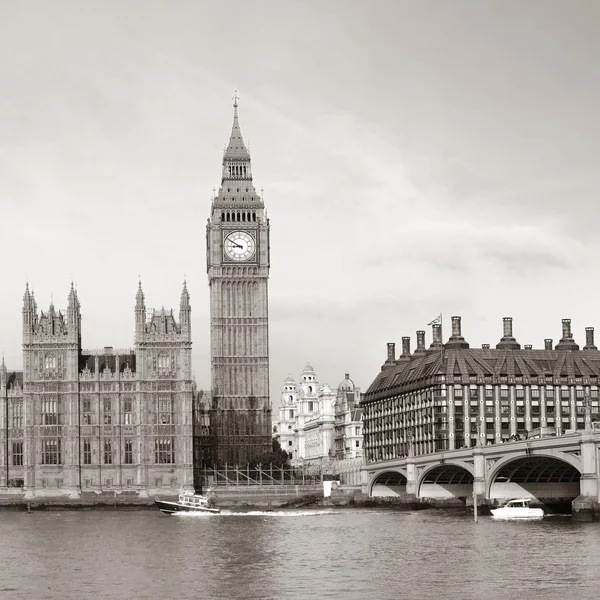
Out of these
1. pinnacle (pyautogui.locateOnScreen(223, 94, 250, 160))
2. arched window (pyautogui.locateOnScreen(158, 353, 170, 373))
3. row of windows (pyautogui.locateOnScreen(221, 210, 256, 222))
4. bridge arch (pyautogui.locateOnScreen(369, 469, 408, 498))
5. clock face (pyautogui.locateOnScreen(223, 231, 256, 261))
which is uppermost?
pinnacle (pyautogui.locateOnScreen(223, 94, 250, 160))

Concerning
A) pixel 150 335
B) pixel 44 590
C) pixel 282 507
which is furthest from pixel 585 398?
pixel 44 590

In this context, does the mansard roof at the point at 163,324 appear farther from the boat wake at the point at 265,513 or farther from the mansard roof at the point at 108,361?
the boat wake at the point at 265,513

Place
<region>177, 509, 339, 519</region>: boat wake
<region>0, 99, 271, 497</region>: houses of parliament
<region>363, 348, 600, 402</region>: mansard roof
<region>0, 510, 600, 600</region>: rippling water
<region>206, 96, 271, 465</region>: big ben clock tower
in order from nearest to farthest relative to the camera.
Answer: <region>0, 510, 600, 600</region>: rippling water
<region>177, 509, 339, 519</region>: boat wake
<region>0, 99, 271, 497</region>: houses of parliament
<region>363, 348, 600, 402</region>: mansard roof
<region>206, 96, 271, 465</region>: big ben clock tower

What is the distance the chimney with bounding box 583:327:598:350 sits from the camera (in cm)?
17325

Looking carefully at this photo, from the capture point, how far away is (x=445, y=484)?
5817 inches

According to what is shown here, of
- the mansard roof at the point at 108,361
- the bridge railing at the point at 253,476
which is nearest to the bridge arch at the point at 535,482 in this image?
the bridge railing at the point at 253,476

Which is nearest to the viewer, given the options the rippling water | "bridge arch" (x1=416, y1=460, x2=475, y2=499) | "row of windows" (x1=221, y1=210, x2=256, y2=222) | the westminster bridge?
the rippling water

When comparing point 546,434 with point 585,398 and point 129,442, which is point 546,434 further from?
point 129,442

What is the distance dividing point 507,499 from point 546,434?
302 inches

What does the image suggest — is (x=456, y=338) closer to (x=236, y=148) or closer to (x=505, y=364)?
(x=505, y=364)

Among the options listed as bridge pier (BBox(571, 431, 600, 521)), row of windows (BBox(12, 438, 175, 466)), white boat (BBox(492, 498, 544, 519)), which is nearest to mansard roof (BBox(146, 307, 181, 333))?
row of windows (BBox(12, 438, 175, 466))

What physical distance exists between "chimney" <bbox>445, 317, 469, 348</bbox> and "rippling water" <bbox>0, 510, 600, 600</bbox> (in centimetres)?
5095

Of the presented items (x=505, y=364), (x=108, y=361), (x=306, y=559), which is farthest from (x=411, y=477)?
(x=306, y=559)

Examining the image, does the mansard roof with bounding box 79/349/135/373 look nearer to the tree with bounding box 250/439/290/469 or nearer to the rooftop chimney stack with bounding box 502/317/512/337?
the tree with bounding box 250/439/290/469
